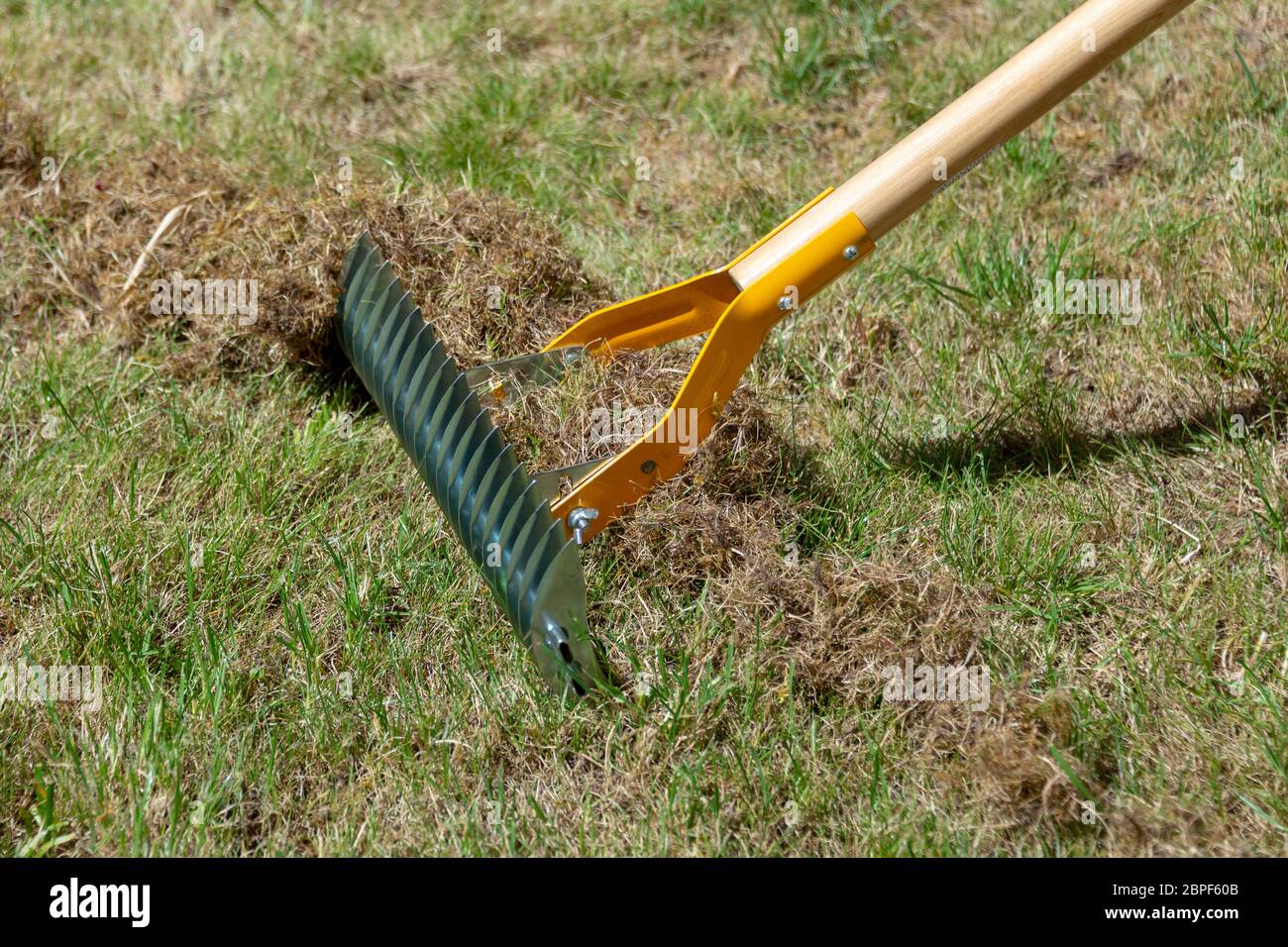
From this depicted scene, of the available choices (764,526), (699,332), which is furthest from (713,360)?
(764,526)

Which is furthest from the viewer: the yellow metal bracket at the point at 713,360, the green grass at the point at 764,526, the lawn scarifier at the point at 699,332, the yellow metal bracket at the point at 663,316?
the yellow metal bracket at the point at 663,316

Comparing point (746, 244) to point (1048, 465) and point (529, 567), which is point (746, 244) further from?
point (529, 567)

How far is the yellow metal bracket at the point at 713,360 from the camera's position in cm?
270

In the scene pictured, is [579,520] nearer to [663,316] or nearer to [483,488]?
[483,488]

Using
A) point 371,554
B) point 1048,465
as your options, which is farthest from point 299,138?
point 1048,465

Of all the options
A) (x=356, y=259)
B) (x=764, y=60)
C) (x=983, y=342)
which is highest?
(x=764, y=60)

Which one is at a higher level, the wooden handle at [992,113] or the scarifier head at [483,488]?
the wooden handle at [992,113]

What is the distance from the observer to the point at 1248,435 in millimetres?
3113

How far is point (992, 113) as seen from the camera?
275 centimetres

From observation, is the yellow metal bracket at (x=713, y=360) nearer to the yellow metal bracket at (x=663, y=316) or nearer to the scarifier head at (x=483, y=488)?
the yellow metal bracket at (x=663, y=316)

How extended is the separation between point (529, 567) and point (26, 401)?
1.80 metres

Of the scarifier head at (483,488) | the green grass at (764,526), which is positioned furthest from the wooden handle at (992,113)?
the scarifier head at (483,488)

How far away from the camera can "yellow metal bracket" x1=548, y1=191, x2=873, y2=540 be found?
2699 mm

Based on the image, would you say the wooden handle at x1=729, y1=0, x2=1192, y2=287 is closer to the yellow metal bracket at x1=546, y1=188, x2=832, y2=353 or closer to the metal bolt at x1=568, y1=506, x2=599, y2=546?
the yellow metal bracket at x1=546, y1=188, x2=832, y2=353
